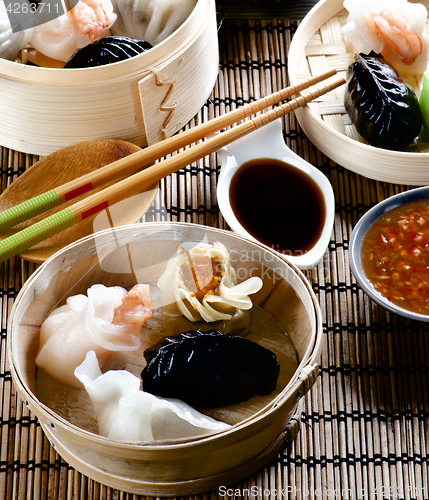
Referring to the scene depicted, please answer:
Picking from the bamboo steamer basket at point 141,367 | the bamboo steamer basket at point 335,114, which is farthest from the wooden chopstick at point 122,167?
the bamboo steamer basket at point 141,367

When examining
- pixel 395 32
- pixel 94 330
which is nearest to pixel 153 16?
pixel 395 32

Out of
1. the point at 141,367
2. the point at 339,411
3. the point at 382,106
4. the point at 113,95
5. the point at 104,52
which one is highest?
the point at 104,52

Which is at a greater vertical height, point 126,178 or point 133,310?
point 126,178

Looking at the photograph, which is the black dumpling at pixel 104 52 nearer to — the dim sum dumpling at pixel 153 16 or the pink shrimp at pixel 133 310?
the dim sum dumpling at pixel 153 16

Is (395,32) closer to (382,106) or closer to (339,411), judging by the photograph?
(382,106)

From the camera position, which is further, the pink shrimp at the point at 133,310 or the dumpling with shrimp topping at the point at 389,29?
the dumpling with shrimp topping at the point at 389,29

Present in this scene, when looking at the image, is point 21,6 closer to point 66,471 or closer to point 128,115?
point 128,115

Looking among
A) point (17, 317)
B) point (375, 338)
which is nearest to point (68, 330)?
point (17, 317)
